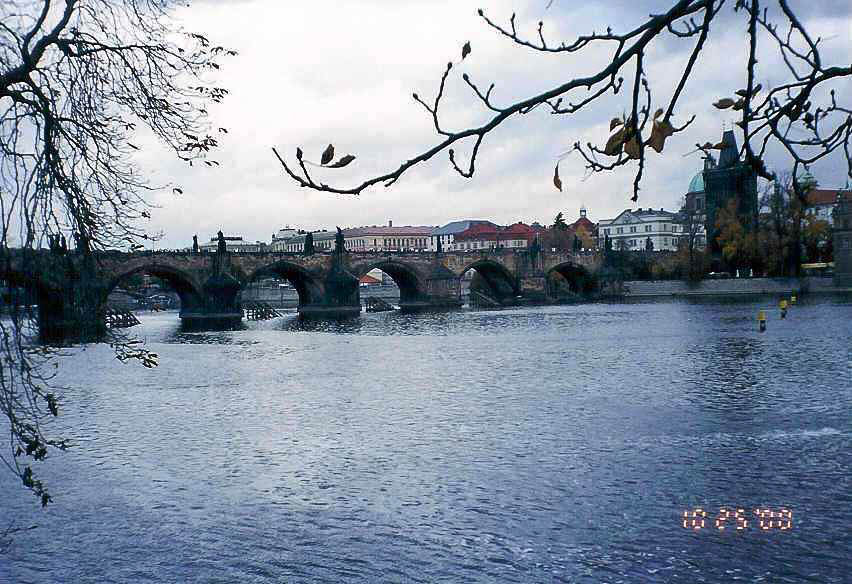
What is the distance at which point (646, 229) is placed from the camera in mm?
132125

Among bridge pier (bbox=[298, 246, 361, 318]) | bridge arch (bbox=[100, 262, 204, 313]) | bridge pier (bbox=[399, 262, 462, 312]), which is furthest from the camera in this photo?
bridge pier (bbox=[399, 262, 462, 312])

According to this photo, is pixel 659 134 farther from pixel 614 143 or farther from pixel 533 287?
pixel 533 287

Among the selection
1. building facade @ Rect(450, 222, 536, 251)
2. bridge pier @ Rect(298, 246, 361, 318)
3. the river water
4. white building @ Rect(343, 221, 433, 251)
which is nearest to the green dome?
building facade @ Rect(450, 222, 536, 251)

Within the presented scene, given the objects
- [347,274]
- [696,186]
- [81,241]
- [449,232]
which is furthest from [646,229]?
[81,241]

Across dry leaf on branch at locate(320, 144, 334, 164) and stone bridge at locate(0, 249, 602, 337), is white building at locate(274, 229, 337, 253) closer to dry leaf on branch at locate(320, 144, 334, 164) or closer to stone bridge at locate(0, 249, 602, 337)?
stone bridge at locate(0, 249, 602, 337)

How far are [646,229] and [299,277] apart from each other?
76.4 m

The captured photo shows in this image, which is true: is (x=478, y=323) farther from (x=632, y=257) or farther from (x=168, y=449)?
(x=632, y=257)

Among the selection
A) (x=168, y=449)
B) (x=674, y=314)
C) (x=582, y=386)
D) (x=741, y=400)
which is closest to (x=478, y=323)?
(x=674, y=314)

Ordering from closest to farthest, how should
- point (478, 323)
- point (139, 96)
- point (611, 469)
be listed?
point (139, 96), point (611, 469), point (478, 323)

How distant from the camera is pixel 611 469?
1280 cm

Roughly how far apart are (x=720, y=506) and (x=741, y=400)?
793 cm

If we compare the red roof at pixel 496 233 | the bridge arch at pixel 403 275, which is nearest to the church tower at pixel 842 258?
the bridge arch at pixel 403 275

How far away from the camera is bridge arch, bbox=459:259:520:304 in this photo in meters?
76.0
